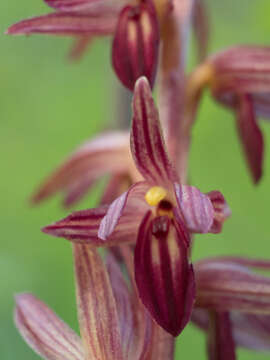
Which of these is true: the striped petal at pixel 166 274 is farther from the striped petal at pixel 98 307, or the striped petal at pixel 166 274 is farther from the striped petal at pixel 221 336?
the striped petal at pixel 221 336

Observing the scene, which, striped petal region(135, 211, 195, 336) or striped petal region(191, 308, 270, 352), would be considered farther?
striped petal region(191, 308, 270, 352)

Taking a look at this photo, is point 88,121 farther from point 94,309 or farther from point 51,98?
point 94,309

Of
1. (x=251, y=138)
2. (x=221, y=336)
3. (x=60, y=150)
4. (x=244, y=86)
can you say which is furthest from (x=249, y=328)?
(x=60, y=150)

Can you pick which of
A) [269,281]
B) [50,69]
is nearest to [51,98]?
[50,69]

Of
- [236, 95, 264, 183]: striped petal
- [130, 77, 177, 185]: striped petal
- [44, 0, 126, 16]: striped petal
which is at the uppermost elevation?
[44, 0, 126, 16]: striped petal

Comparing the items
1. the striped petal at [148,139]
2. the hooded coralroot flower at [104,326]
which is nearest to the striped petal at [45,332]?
the hooded coralroot flower at [104,326]

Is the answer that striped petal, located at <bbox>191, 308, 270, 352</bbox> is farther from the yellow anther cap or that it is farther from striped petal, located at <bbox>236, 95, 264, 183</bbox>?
the yellow anther cap

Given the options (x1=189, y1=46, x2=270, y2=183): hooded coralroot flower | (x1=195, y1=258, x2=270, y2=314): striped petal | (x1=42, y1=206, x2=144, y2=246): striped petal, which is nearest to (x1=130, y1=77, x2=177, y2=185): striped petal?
(x1=42, y1=206, x2=144, y2=246): striped petal
